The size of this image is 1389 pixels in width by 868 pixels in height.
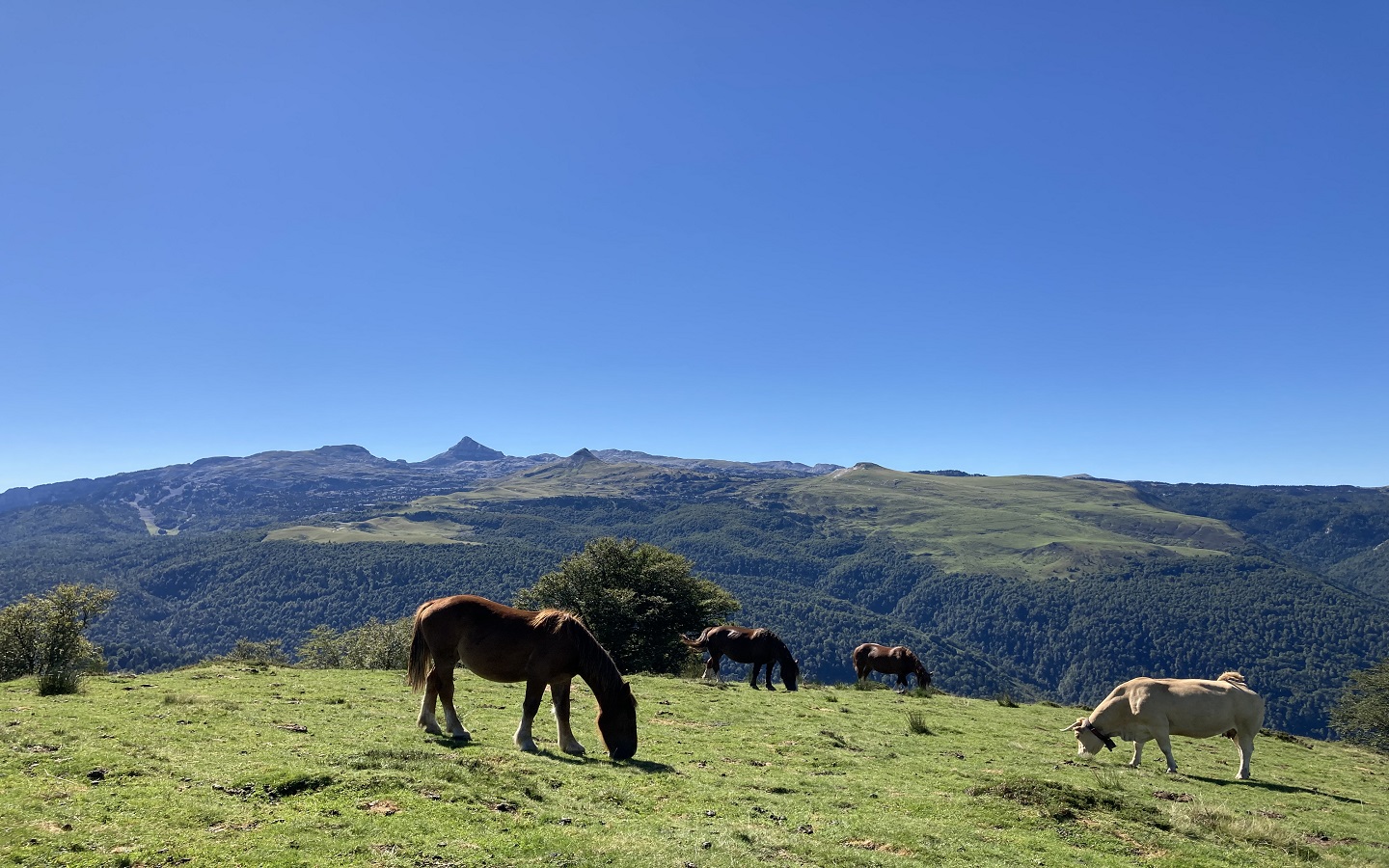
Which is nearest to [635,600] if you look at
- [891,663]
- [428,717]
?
[891,663]

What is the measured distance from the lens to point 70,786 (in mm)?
8672

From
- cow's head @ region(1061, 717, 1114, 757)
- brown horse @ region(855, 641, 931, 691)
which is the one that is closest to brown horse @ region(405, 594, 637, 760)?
cow's head @ region(1061, 717, 1114, 757)

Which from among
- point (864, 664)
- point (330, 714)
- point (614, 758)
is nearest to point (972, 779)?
point (614, 758)

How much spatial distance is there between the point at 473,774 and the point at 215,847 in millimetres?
3639

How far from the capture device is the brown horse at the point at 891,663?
36.9 metres

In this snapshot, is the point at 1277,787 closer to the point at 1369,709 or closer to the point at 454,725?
the point at 454,725

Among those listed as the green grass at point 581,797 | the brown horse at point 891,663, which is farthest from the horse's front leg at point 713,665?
the green grass at point 581,797

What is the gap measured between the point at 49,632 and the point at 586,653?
32464 mm

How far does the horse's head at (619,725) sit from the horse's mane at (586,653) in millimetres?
277

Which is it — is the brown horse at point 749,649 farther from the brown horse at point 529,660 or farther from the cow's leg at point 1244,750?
the brown horse at point 529,660

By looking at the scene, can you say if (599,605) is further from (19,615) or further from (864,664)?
(19,615)

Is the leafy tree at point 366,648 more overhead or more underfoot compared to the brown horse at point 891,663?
more underfoot

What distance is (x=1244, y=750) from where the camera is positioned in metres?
→ 17.2

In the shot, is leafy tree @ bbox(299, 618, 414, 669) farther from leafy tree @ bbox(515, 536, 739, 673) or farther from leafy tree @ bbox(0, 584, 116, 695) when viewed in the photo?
leafy tree @ bbox(0, 584, 116, 695)
